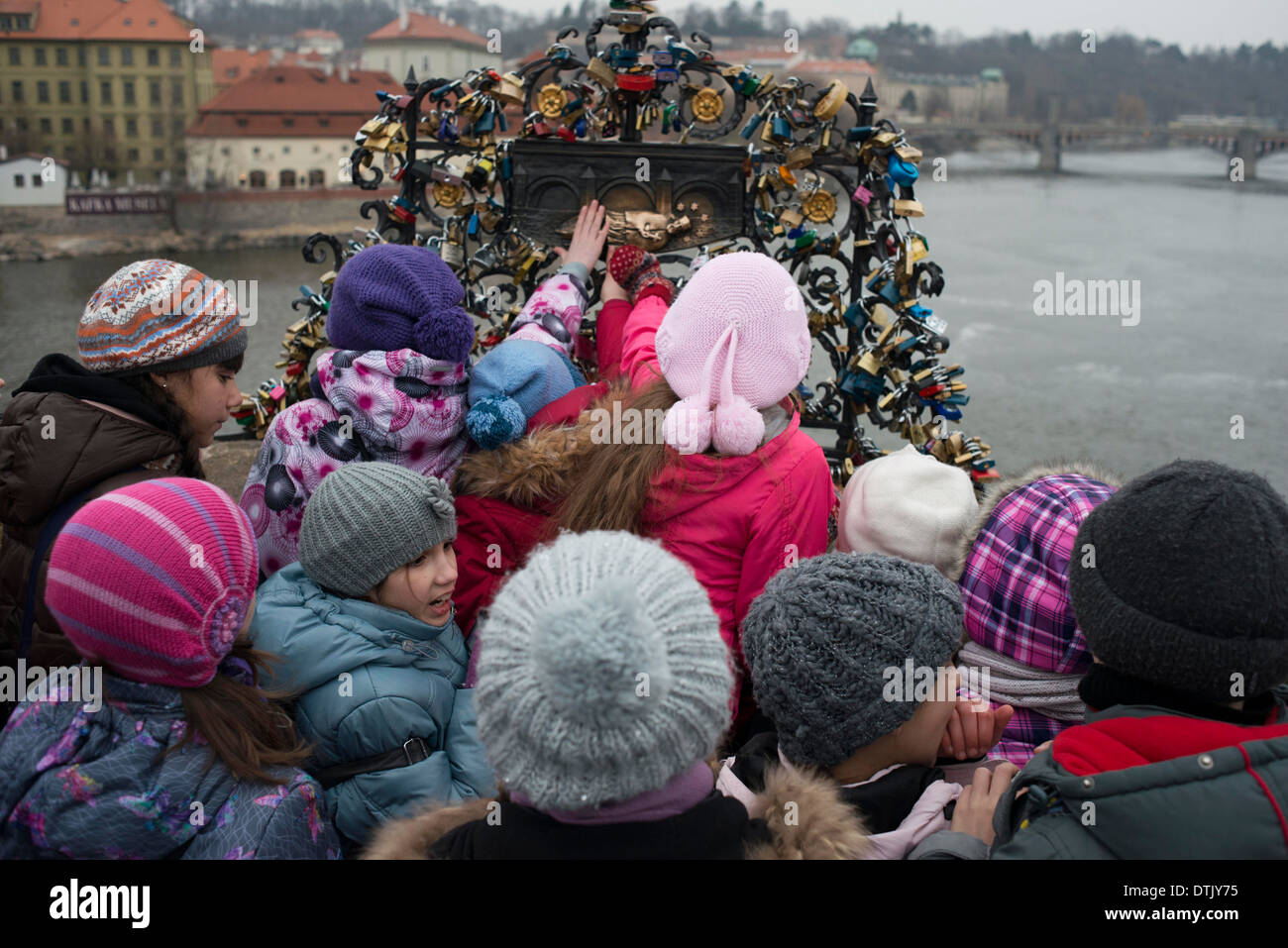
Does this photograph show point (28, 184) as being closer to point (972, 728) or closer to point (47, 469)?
point (47, 469)

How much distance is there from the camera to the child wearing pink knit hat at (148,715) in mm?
2055

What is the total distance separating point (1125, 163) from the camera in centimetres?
5581

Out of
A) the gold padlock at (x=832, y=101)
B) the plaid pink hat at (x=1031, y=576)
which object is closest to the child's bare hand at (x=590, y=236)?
the gold padlock at (x=832, y=101)

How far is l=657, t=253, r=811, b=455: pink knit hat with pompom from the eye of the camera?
2.86 meters

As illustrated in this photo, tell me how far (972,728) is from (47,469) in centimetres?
227

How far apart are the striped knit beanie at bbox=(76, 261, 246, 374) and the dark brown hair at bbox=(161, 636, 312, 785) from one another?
3.39 feet

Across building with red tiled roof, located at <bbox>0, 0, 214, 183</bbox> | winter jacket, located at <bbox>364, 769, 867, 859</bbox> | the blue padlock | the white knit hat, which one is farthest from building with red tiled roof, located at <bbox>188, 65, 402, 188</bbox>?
winter jacket, located at <bbox>364, 769, 867, 859</bbox>

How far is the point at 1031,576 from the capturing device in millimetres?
2482

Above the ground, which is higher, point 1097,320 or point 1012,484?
point 1012,484

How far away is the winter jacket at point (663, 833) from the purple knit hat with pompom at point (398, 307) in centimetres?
154

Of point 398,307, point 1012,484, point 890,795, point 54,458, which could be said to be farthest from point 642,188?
point 890,795

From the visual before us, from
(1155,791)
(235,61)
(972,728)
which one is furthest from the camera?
(235,61)

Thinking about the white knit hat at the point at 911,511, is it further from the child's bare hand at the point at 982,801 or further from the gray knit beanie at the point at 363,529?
the gray knit beanie at the point at 363,529

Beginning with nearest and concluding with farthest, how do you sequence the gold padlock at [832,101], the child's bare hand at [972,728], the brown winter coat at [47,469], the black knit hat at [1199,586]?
the black knit hat at [1199,586], the child's bare hand at [972,728], the brown winter coat at [47,469], the gold padlock at [832,101]
